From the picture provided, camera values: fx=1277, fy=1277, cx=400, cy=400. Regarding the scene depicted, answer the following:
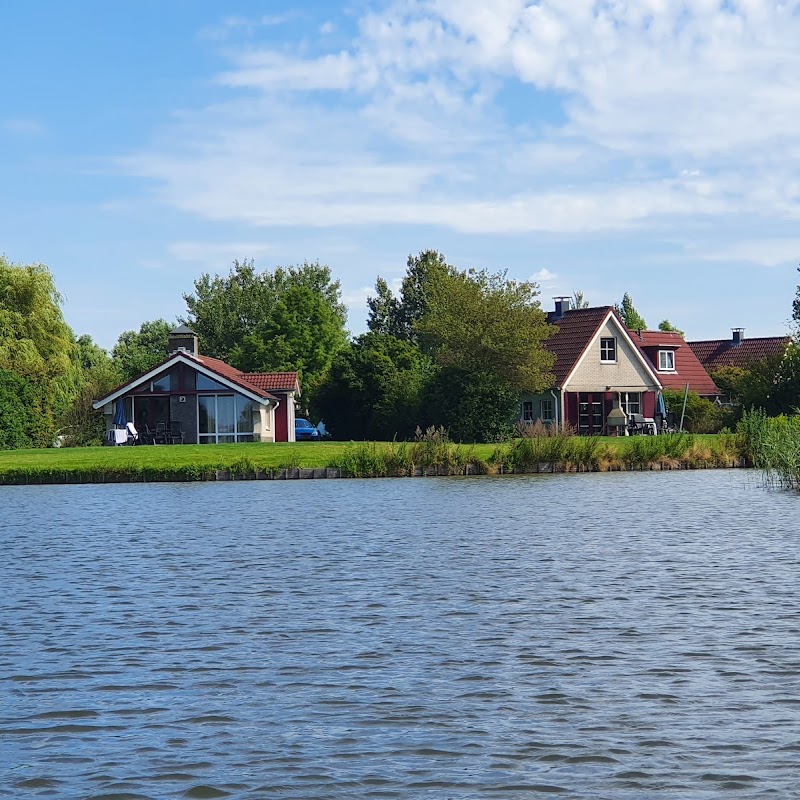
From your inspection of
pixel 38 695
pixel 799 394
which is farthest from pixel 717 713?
pixel 799 394

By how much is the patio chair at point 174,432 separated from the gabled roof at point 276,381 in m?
6.15

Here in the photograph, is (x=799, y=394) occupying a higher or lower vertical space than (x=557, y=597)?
higher

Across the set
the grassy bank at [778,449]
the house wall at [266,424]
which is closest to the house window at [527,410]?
the house wall at [266,424]

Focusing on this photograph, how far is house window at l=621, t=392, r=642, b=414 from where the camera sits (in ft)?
210

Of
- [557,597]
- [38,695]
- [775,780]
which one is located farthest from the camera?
[557,597]

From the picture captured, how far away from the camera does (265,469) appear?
A: 40.0m

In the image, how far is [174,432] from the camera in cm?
5659

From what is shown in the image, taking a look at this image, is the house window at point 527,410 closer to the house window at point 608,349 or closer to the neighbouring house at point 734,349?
the house window at point 608,349

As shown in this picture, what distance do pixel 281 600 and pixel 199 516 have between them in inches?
499

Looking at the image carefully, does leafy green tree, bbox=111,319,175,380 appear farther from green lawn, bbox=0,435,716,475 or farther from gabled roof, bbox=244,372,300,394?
green lawn, bbox=0,435,716,475

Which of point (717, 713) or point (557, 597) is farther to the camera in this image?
point (557, 597)

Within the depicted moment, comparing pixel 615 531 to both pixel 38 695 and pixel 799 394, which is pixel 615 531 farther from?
pixel 799 394

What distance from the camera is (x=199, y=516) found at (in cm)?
2703

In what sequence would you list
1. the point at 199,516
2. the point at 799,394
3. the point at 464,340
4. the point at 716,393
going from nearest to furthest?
the point at 199,516 < the point at 799,394 < the point at 464,340 < the point at 716,393
